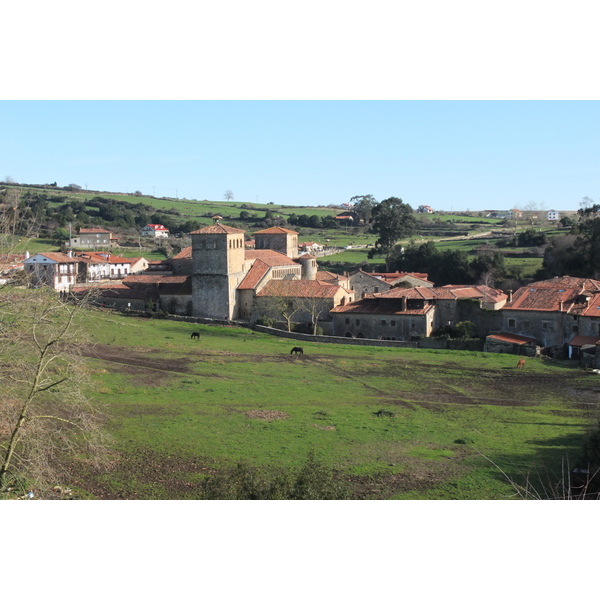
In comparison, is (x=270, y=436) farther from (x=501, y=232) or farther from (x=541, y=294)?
(x=501, y=232)

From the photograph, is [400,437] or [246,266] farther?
[246,266]

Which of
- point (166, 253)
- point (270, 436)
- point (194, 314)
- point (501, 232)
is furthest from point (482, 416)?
point (501, 232)

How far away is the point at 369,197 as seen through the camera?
406 feet

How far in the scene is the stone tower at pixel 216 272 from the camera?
50.2 meters

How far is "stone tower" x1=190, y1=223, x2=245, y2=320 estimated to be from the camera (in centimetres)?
5019

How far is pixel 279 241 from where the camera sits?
62531mm

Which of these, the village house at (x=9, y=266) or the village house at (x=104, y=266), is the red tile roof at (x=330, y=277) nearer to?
the village house at (x=104, y=266)

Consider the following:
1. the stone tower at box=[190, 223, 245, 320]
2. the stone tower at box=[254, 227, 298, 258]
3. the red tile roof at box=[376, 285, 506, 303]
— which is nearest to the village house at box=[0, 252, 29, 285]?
the red tile roof at box=[376, 285, 506, 303]

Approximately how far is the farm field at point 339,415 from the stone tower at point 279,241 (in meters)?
21.8

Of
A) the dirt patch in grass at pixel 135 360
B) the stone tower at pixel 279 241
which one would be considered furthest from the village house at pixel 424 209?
the dirt patch in grass at pixel 135 360

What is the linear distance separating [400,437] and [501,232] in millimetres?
74087

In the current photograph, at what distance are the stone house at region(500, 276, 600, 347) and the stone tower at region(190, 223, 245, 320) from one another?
711 inches

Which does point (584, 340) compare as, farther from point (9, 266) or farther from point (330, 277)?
point (9, 266)

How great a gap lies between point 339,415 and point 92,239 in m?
64.8
